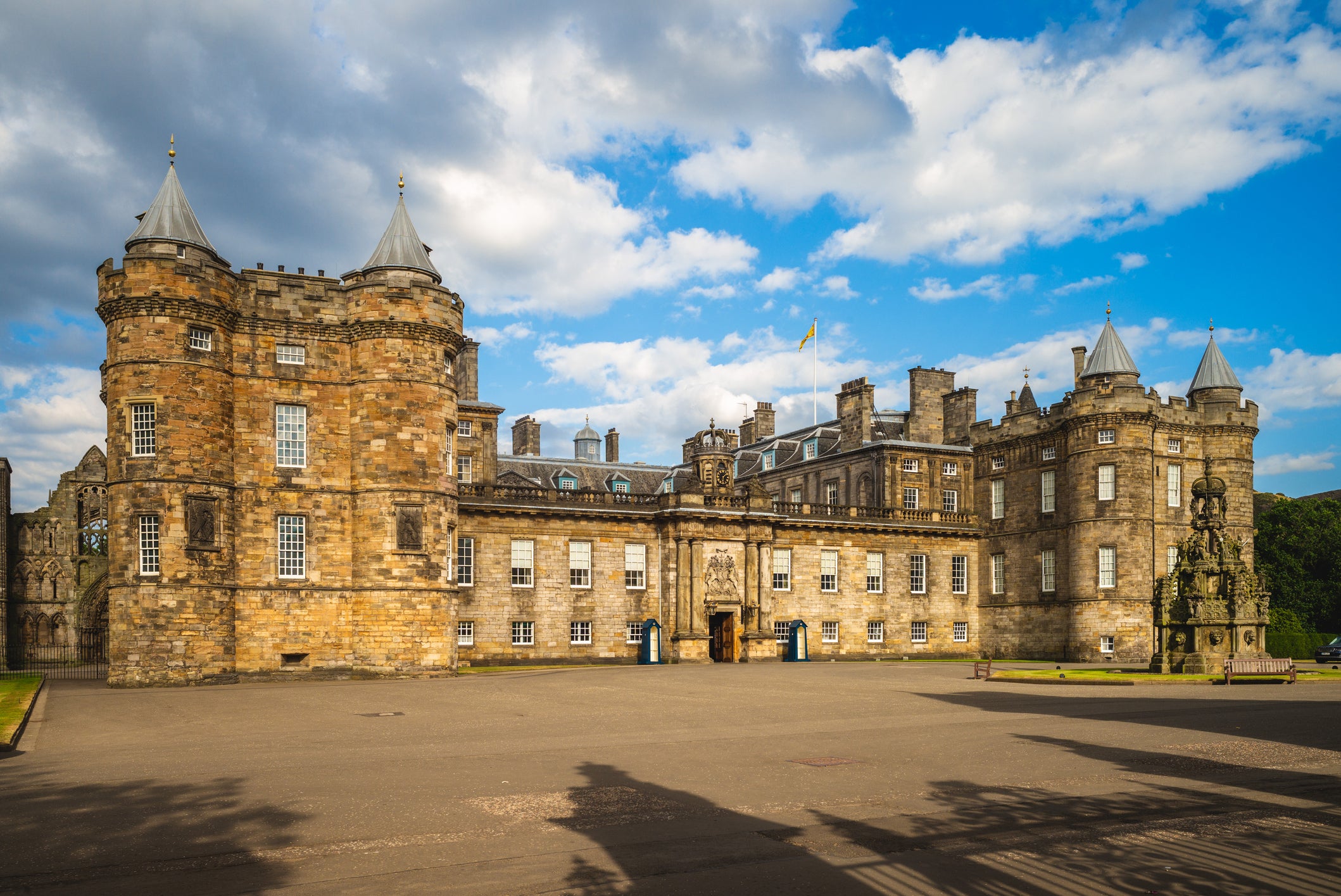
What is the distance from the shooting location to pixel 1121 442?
4738 cm

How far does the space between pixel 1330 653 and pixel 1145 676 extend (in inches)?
802

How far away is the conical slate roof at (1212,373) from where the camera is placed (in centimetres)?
5062

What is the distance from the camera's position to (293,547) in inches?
1387

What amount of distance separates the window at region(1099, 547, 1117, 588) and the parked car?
346 inches

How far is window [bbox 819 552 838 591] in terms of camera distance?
50781 mm

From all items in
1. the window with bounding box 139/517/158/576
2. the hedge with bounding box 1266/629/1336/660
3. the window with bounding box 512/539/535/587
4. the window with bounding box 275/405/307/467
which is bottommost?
the hedge with bounding box 1266/629/1336/660

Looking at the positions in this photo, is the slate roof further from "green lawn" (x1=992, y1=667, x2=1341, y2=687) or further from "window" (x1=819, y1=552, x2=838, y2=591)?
"green lawn" (x1=992, y1=667, x2=1341, y2=687)

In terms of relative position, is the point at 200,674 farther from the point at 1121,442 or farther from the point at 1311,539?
the point at 1311,539

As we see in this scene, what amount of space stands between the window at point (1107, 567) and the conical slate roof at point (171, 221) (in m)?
39.3

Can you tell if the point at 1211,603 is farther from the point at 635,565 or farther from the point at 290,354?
the point at 290,354

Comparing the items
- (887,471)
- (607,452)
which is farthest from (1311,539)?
(607,452)

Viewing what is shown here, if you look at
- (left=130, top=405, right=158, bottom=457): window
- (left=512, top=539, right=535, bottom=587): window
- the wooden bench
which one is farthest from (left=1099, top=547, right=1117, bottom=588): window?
(left=130, top=405, right=158, bottom=457): window

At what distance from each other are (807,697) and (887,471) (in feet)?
99.1

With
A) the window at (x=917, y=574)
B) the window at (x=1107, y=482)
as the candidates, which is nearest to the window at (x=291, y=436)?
the window at (x=917, y=574)
